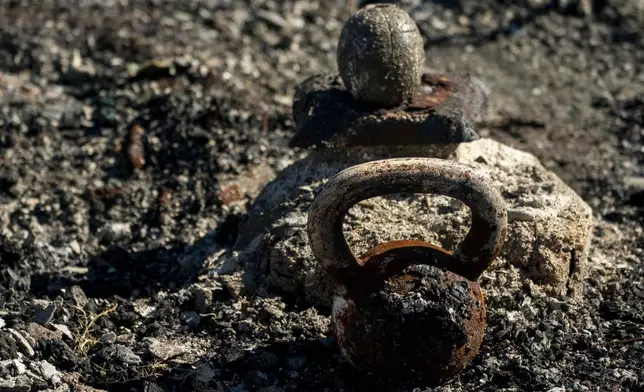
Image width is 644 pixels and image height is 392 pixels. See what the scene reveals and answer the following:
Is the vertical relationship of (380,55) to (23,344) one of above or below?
above

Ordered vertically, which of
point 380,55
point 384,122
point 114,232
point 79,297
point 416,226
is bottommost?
point 114,232

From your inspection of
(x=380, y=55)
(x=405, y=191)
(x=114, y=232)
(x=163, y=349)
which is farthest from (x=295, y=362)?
(x=114, y=232)

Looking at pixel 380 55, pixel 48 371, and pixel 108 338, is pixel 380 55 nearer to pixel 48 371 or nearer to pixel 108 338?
pixel 108 338

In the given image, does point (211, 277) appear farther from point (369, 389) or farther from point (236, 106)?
point (236, 106)

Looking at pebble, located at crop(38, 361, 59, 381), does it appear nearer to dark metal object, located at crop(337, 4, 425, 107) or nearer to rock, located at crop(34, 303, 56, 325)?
rock, located at crop(34, 303, 56, 325)

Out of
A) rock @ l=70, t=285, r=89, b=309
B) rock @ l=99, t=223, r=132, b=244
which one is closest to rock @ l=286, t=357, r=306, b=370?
rock @ l=70, t=285, r=89, b=309
